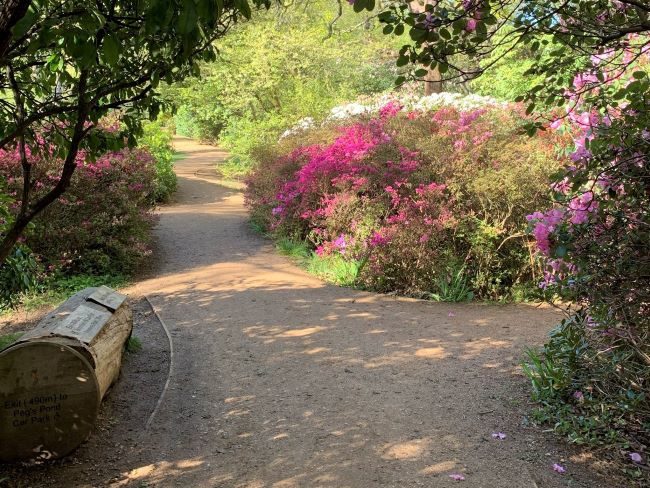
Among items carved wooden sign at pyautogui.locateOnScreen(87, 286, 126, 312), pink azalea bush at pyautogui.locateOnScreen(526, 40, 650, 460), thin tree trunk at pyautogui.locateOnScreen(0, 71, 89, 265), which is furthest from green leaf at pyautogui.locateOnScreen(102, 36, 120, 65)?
carved wooden sign at pyautogui.locateOnScreen(87, 286, 126, 312)

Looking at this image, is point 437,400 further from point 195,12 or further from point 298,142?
point 298,142

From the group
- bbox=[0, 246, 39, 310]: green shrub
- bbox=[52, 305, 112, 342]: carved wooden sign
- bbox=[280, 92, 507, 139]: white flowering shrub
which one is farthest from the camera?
bbox=[280, 92, 507, 139]: white flowering shrub

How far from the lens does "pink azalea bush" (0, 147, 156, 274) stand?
25.6 ft

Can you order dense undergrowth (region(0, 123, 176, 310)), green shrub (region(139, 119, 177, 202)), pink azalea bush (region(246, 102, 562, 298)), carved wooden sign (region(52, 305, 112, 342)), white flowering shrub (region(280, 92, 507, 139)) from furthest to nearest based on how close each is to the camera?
1. green shrub (region(139, 119, 177, 202))
2. white flowering shrub (region(280, 92, 507, 139))
3. dense undergrowth (region(0, 123, 176, 310))
4. pink azalea bush (region(246, 102, 562, 298))
5. carved wooden sign (region(52, 305, 112, 342))

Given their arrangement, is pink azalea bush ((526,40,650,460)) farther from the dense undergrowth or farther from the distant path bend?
the dense undergrowth

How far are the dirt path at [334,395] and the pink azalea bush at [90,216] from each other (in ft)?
3.40

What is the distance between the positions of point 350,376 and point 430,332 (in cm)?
146

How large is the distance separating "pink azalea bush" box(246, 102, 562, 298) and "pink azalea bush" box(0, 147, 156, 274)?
297 cm

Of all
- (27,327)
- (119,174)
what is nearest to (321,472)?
(27,327)

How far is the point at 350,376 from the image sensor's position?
4.79m

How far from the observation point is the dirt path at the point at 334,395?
3350mm

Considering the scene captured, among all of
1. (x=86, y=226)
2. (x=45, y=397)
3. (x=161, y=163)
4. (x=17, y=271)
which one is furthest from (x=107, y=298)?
(x=161, y=163)

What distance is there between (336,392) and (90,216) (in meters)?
5.49

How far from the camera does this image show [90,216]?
8.28 m
